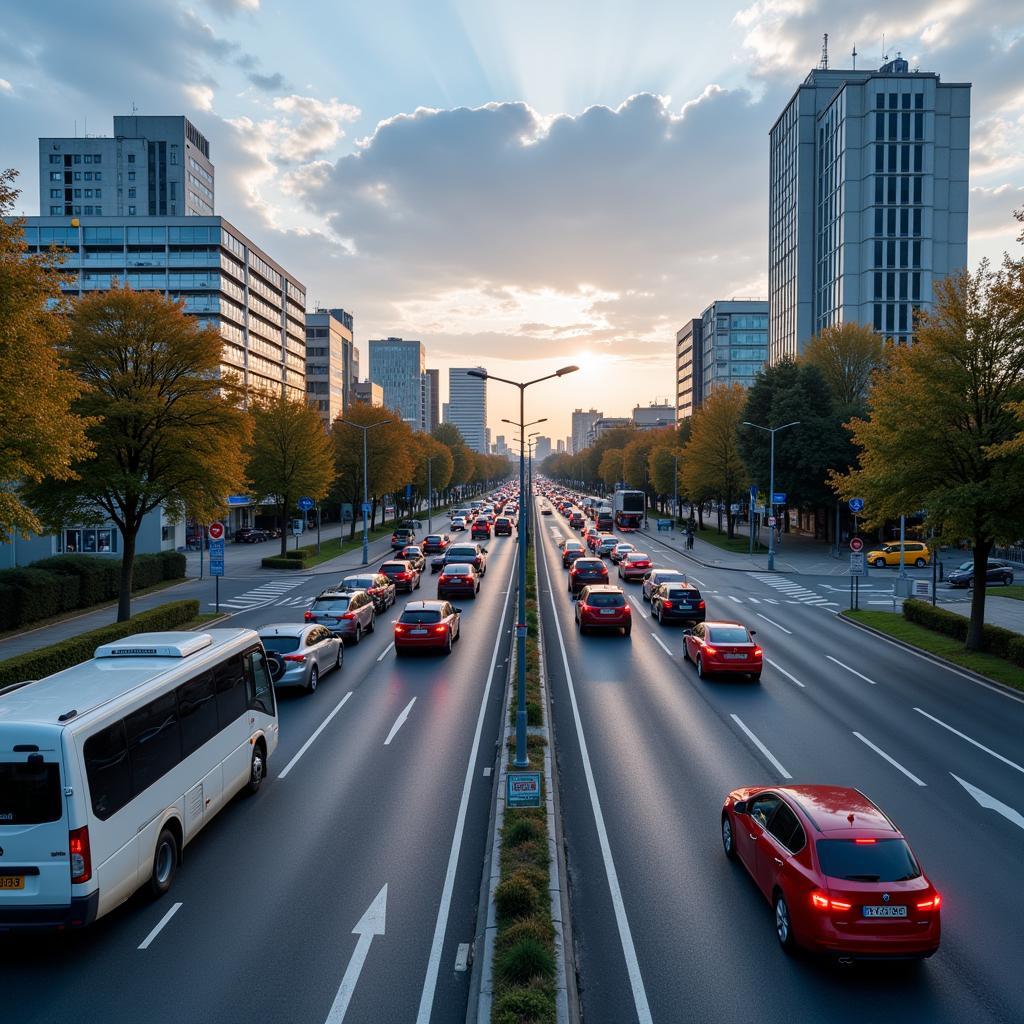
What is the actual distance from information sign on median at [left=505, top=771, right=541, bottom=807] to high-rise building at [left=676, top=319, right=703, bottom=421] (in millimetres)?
144393

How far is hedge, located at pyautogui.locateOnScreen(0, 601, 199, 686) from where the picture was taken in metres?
18.0

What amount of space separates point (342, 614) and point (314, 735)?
10.2 m

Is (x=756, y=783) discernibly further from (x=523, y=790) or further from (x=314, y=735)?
(x=314, y=735)

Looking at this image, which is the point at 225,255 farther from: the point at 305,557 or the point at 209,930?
the point at 209,930

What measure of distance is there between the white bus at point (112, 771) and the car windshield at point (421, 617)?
39.8 feet

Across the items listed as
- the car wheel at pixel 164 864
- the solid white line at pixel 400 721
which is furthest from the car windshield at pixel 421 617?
the car wheel at pixel 164 864

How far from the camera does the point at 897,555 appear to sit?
173 ft

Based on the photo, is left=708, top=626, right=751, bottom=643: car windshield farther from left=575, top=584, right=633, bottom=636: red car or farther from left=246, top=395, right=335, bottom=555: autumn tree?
left=246, top=395, right=335, bottom=555: autumn tree

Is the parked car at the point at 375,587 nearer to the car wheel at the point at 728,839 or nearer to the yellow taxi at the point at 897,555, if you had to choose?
the car wheel at the point at 728,839

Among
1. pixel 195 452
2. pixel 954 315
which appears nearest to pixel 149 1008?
pixel 195 452

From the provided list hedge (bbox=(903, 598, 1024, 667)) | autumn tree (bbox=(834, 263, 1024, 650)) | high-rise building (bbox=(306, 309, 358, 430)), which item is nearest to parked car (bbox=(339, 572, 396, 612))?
autumn tree (bbox=(834, 263, 1024, 650))

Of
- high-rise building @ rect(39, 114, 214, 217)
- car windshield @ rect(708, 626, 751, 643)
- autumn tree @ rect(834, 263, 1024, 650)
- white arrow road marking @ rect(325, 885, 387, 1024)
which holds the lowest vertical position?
white arrow road marking @ rect(325, 885, 387, 1024)

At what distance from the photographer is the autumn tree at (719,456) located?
70375mm

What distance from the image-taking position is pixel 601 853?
11148 mm
